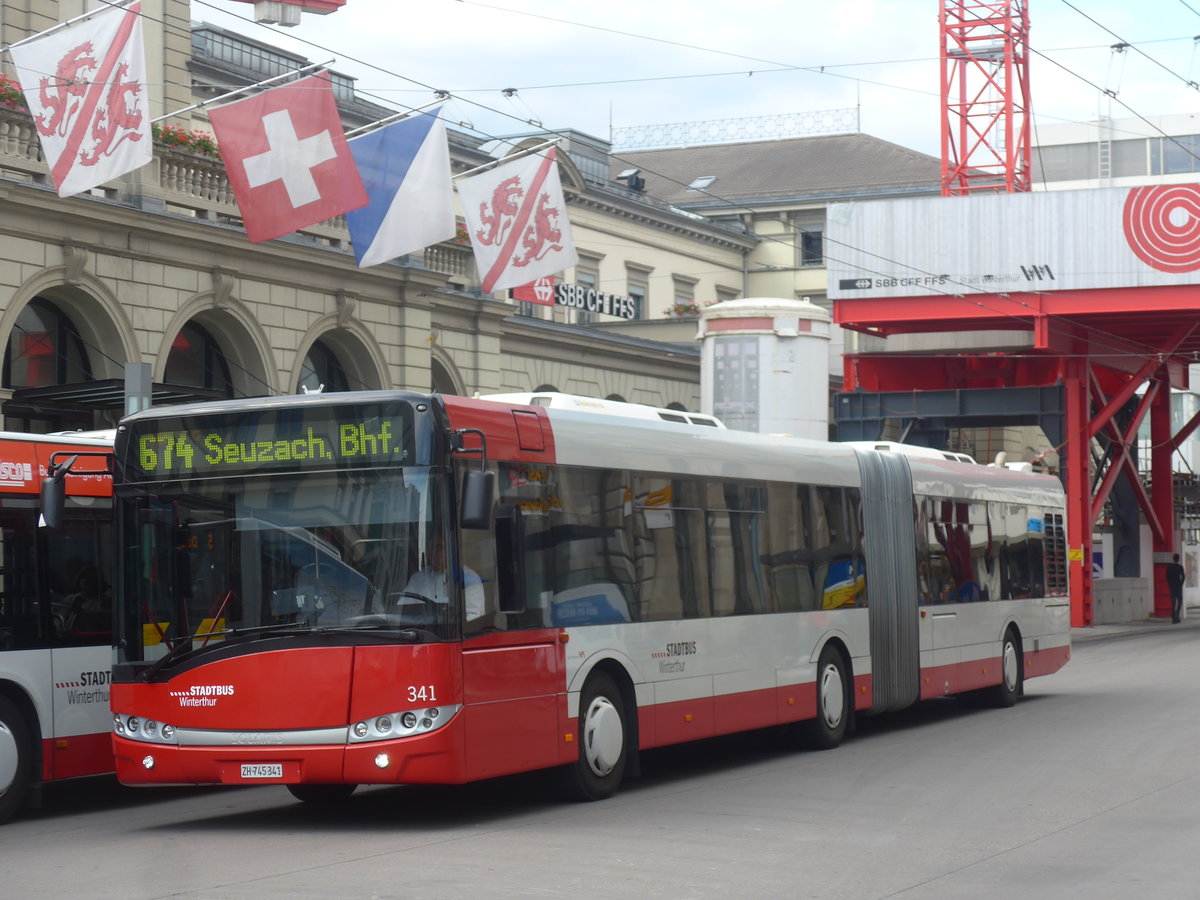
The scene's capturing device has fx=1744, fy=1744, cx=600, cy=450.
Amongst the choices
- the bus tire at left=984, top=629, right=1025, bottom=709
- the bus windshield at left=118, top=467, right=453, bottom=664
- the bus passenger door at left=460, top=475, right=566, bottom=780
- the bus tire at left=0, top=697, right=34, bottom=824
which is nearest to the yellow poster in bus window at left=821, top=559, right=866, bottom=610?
the bus tire at left=984, top=629, right=1025, bottom=709

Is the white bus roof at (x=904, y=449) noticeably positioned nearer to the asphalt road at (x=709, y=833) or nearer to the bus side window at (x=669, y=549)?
the asphalt road at (x=709, y=833)

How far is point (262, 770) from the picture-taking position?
10703 mm

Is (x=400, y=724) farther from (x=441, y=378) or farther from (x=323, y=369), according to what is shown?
(x=441, y=378)

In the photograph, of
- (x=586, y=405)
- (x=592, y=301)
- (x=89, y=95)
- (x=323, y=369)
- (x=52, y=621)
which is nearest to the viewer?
(x=52, y=621)

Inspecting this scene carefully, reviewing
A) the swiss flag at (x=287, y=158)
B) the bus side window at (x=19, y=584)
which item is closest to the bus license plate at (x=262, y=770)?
the bus side window at (x=19, y=584)

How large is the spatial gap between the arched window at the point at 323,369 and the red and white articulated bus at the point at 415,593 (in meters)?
16.1

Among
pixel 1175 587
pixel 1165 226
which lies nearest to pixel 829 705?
pixel 1165 226

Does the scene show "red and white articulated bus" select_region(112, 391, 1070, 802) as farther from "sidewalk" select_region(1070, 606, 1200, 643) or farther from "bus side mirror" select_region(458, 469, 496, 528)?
"sidewalk" select_region(1070, 606, 1200, 643)

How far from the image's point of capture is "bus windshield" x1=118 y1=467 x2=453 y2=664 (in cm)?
1059

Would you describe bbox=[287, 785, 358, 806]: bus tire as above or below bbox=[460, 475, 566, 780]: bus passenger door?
below

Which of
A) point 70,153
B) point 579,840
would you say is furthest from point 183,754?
point 70,153

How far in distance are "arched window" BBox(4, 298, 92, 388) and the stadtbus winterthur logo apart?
2412 centimetres

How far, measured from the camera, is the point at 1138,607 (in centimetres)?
4738

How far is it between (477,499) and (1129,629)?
112 ft
